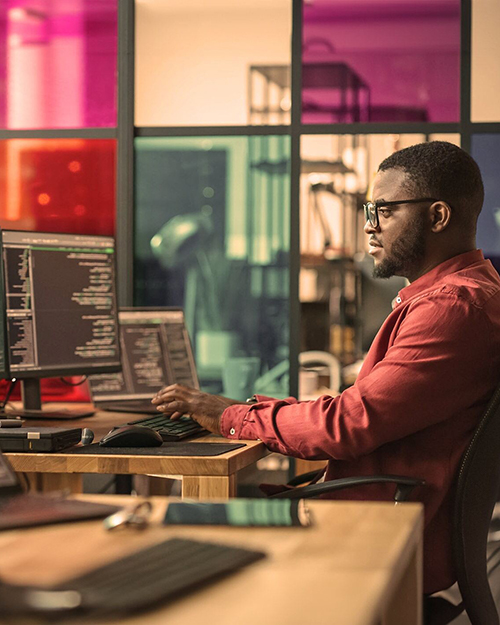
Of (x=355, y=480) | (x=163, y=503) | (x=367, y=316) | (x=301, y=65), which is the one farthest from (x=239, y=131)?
(x=163, y=503)

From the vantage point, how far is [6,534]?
42.2 inches

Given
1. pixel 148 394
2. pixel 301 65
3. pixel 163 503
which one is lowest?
pixel 148 394

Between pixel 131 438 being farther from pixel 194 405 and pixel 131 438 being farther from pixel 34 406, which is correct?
pixel 34 406

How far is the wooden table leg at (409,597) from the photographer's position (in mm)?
1266

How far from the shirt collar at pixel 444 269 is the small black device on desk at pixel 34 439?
0.86m

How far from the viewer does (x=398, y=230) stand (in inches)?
92.4

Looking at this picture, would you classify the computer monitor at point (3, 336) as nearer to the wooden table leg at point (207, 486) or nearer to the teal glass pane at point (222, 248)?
the wooden table leg at point (207, 486)

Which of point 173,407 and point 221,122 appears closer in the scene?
point 173,407

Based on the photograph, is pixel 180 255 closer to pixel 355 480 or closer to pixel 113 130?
pixel 113 130

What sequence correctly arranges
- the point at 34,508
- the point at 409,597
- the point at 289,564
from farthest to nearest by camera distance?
the point at 409,597 → the point at 34,508 → the point at 289,564

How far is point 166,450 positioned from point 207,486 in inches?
6.2

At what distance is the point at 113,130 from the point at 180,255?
2.05 ft

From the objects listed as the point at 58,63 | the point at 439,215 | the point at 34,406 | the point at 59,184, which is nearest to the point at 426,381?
the point at 439,215

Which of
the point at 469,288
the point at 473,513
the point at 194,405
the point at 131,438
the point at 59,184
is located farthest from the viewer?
the point at 59,184
